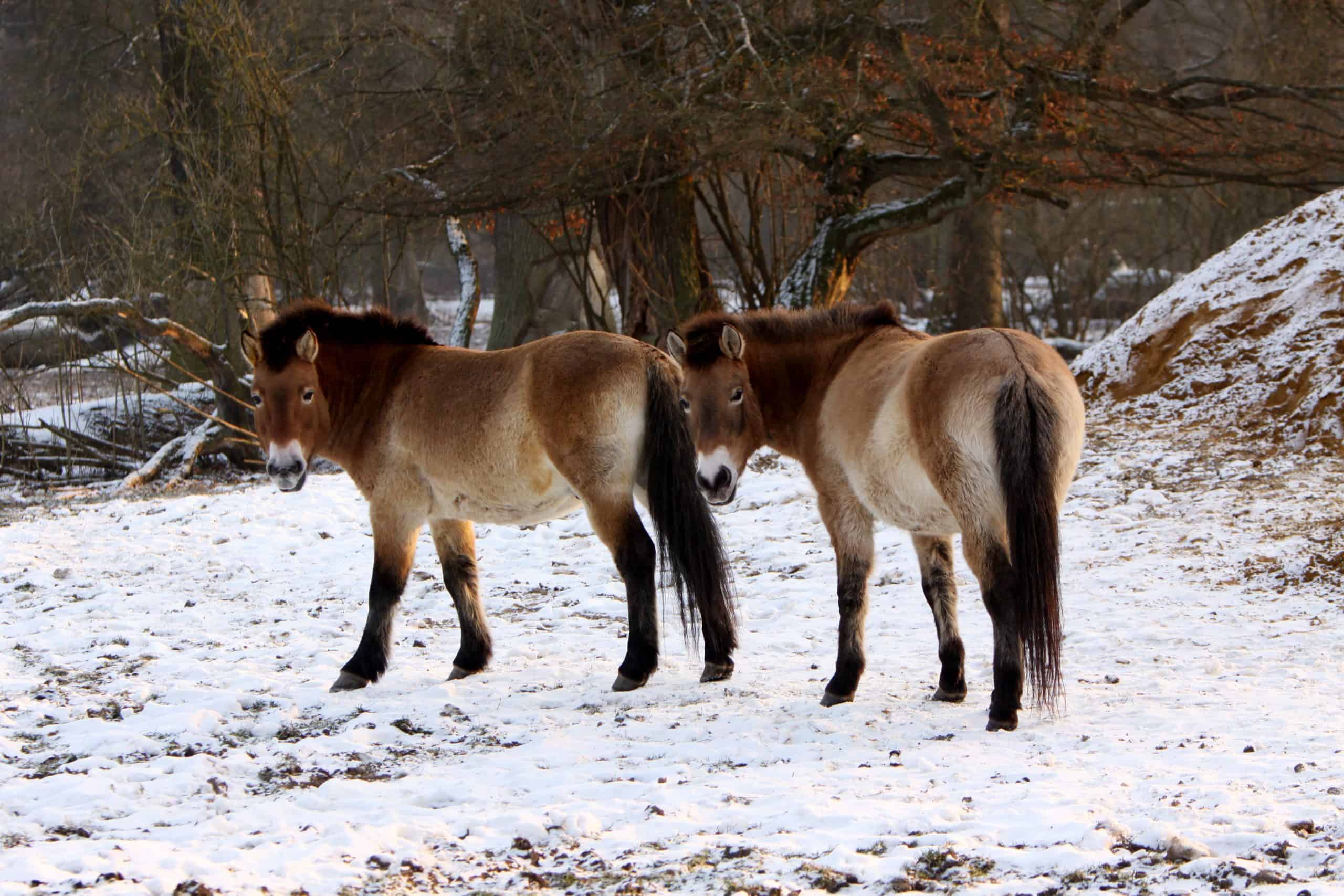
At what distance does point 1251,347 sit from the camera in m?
10.1

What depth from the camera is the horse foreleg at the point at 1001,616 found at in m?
4.52

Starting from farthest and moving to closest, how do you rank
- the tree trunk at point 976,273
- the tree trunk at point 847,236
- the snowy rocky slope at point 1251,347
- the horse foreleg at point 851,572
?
the tree trunk at point 976,273 < the tree trunk at point 847,236 < the snowy rocky slope at point 1251,347 < the horse foreleg at point 851,572

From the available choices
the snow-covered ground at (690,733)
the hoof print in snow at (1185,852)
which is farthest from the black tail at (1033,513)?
the hoof print in snow at (1185,852)

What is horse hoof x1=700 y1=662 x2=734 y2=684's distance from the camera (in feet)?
18.1

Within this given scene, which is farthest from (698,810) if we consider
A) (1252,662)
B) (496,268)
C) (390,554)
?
(496,268)

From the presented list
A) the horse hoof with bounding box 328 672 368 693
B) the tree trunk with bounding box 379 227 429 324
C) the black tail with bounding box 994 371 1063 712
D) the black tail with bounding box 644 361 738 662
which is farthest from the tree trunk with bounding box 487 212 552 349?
the black tail with bounding box 994 371 1063 712

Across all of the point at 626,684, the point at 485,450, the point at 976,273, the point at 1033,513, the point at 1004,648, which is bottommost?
the point at 626,684

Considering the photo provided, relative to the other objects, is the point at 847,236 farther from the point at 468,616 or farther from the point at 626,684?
the point at 626,684

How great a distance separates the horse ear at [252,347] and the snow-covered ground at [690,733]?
Answer: 5.03 feet

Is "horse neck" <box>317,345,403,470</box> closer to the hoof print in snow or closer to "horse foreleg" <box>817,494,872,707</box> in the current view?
"horse foreleg" <box>817,494,872,707</box>

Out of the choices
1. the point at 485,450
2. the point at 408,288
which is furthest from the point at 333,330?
the point at 408,288

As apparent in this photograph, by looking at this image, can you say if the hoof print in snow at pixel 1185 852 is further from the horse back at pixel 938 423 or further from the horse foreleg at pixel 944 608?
the horse foreleg at pixel 944 608

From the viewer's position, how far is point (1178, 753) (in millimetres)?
4035

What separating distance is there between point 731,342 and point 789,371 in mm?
353
